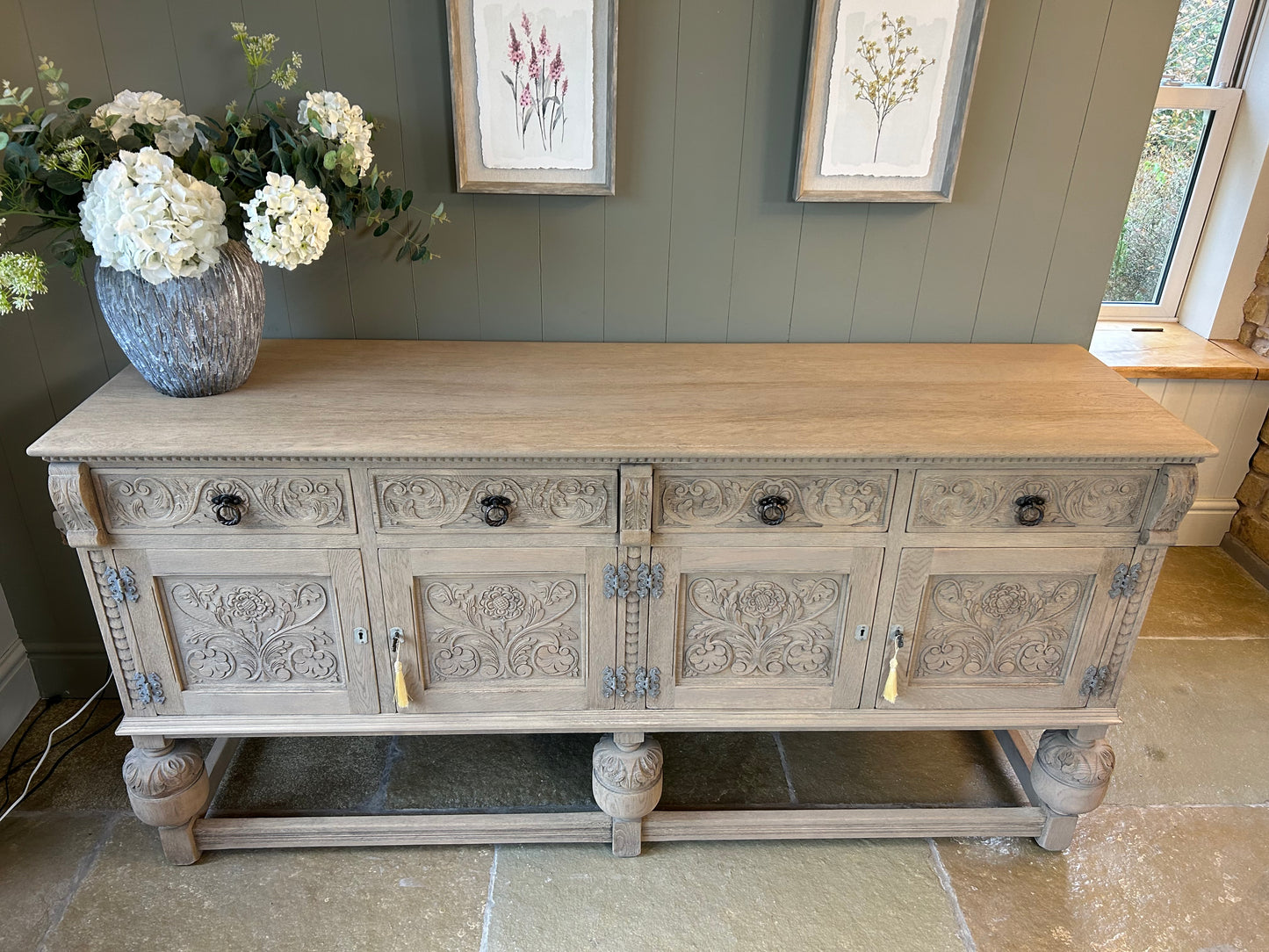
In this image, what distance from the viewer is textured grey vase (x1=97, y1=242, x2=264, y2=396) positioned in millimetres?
1542

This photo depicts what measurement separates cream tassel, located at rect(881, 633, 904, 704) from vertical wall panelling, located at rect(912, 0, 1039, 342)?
773mm

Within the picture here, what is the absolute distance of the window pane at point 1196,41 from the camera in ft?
8.84

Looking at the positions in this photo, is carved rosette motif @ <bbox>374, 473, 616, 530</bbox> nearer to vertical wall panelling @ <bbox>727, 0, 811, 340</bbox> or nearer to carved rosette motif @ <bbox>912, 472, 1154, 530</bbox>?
carved rosette motif @ <bbox>912, 472, 1154, 530</bbox>

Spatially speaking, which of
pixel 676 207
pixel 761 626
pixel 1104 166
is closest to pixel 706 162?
pixel 676 207

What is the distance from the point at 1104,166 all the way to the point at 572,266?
1217 millimetres

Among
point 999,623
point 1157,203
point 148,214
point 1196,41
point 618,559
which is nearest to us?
point 148,214

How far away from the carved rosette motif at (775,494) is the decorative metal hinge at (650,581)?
3.4 inches

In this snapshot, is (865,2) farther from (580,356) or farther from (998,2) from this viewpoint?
(580,356)

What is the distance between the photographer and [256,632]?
1.69 metres

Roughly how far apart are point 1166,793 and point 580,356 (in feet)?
5.81

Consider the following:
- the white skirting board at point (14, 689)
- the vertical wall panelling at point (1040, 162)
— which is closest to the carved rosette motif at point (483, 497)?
the vertical wall panelling at point (1040, 162)

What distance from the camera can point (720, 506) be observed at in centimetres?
159

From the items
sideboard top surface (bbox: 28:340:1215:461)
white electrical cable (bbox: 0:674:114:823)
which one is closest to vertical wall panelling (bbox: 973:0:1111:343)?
sideboard top surface (bbox: 28:340:1215:461)

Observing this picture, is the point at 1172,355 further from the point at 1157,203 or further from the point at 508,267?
the point at 508,267
